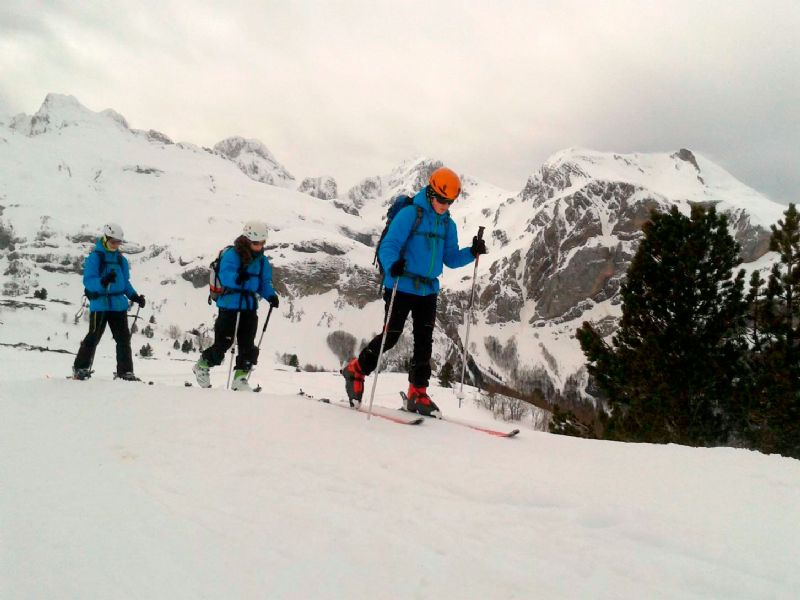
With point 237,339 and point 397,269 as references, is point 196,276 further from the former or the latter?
point 397,269

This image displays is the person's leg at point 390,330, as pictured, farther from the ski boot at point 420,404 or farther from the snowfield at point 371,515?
the snowfield at point 371,515

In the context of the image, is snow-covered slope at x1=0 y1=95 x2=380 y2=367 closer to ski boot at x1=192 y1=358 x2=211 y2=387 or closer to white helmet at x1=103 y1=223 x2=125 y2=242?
white helmet at x1=103 y1=223 x2=125 y2=242

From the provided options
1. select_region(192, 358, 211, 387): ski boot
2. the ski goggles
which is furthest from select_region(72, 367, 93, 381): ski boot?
the ski goggles

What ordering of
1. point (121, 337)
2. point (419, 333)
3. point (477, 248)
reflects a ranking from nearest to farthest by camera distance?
point (419, 333) → point (477, 248) → point (121, 337)

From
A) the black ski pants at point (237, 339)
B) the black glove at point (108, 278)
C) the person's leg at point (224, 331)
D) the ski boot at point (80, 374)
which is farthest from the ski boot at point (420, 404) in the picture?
the black glove at point (108, 278)

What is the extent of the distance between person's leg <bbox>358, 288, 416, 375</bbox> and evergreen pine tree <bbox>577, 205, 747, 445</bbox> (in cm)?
1039

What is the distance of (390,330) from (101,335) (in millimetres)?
4536

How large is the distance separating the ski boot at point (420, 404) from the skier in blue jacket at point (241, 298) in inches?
102

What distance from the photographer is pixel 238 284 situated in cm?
645

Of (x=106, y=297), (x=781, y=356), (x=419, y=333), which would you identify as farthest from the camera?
(x=781, y=356)

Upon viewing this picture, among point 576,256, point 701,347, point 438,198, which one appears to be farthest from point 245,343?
point 576,256

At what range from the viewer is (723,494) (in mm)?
2680

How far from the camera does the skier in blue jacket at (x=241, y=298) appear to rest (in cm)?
640

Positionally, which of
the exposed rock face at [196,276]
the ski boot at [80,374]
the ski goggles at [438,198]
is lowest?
the ski boot at [80,374]
